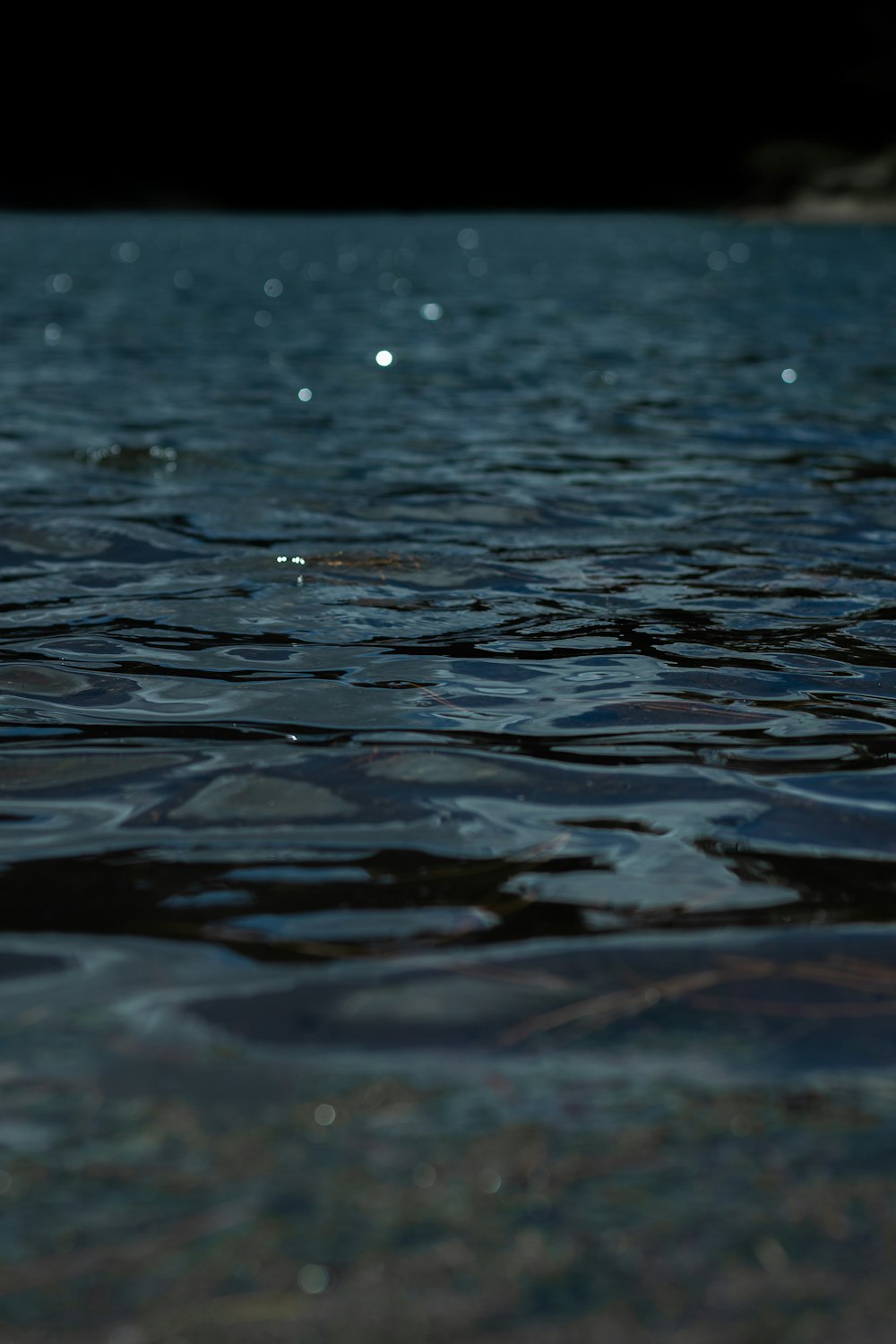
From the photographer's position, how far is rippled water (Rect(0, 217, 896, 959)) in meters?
3.45

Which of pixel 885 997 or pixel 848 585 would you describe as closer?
pixel 885 997

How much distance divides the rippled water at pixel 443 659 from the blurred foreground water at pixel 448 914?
0.07 feet

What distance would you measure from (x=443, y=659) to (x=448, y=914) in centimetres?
229

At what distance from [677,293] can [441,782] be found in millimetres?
32030

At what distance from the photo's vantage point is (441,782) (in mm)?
4086

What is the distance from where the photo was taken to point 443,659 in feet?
17.9

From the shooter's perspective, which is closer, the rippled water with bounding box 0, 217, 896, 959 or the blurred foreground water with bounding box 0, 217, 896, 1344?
the blurred foreground water with bounding box 0, 217, 896, 1344

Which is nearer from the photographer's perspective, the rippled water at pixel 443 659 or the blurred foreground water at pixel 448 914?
the blurred foreground water at pixel 448 914

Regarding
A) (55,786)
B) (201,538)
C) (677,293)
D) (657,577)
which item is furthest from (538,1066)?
(677,293)

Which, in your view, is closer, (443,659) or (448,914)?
(448,914)

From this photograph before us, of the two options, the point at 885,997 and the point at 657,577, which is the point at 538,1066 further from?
the point at 657,577

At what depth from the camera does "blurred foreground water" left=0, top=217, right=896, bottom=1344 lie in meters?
2.11

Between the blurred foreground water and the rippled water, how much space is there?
2 cm

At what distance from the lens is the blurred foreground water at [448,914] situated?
2105 mm
